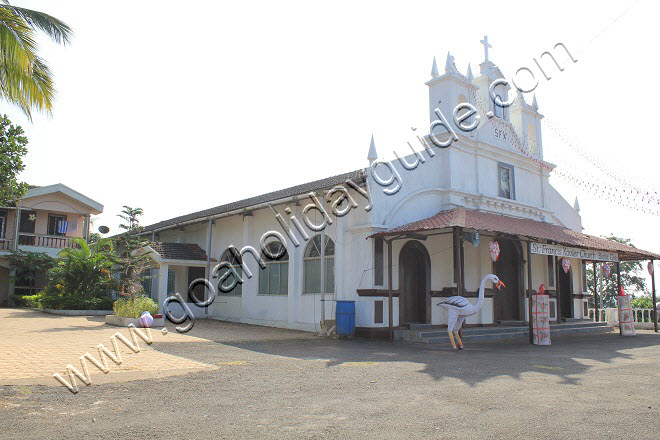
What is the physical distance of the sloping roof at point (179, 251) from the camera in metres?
20.5

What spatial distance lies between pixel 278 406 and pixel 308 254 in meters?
11.0

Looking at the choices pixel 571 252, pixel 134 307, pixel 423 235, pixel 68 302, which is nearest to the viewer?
pixel 423 235

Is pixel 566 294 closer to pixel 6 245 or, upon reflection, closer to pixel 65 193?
pixel 65 193

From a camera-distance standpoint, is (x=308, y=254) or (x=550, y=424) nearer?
(x=550, y=424)

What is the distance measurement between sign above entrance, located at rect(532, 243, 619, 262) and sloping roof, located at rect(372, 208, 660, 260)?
0.18 metres

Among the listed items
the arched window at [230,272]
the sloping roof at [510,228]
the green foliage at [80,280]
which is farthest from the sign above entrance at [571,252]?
the green foliage at [80,280]

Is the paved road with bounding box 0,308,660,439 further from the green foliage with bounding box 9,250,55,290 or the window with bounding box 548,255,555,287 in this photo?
the green foliage with bounding box 9,250,55,290

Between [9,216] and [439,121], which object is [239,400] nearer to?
[439,121]

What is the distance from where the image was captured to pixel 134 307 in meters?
16.4

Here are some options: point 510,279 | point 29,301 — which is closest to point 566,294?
point 510,279

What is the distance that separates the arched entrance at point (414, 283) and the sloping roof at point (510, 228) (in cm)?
128

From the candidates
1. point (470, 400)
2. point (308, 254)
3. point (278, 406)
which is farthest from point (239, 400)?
point (308, 254)

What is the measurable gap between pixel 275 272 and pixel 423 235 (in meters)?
5.62

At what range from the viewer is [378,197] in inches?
587
